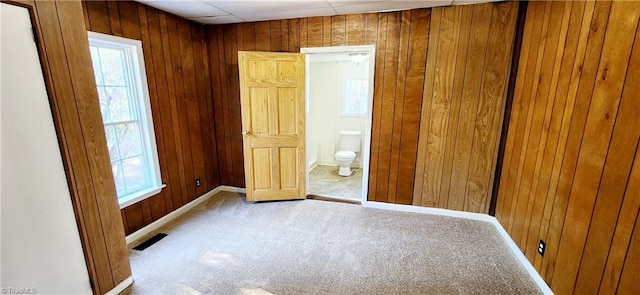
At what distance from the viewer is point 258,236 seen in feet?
8.55

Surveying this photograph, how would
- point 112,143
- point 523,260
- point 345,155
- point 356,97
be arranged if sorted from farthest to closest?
1. point 356,97
2. point 345,155
3. point 112,143
4. point 523,260

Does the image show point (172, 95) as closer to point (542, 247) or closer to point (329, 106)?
point (329, 106)

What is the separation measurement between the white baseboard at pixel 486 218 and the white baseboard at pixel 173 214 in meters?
1.99

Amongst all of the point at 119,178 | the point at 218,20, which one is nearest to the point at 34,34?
the point at 119,178

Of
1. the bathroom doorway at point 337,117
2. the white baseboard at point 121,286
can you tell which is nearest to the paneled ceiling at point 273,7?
the bathroom doorway at point 337,117

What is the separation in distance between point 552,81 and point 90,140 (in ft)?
10.6

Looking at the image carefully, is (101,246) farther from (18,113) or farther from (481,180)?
(481,180)

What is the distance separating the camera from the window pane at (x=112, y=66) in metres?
2.29

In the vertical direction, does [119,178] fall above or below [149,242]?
above

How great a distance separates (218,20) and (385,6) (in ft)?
6.24

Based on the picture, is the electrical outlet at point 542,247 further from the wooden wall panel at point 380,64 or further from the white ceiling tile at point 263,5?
the white ceiling tile at point 263,5

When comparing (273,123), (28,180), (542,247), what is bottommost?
(542,247)

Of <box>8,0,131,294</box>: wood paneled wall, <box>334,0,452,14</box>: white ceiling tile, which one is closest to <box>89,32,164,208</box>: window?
<box>8,0,131,294</box>: wood paneled wall

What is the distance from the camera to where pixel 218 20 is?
10.1 feet
